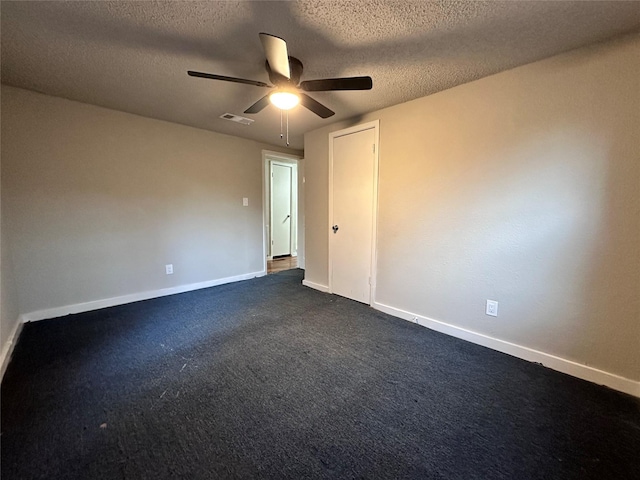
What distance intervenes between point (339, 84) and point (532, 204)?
5.48 feet

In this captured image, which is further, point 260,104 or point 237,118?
point 237,118

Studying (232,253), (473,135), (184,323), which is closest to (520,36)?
(473,135)

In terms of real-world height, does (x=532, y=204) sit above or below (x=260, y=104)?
below

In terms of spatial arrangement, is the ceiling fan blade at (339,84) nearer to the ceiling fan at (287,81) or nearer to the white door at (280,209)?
the ceiling fan at (287,81)

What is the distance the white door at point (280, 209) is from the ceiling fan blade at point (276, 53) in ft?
14.0

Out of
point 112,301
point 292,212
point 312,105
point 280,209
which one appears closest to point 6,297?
point 112,301

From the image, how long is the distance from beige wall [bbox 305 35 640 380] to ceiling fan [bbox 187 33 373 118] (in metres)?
1.10

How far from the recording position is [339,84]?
1.73 meters

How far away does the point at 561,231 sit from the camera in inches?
73.9

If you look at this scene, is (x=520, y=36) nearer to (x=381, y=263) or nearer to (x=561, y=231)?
(x=561, y=231)

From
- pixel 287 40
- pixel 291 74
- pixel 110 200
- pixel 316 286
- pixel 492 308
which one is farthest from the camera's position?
pixel 316 286

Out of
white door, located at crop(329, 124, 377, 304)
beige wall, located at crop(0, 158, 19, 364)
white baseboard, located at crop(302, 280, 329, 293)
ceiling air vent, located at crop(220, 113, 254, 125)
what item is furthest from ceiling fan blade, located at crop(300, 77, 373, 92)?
beige wall, located at crop(0, 158, 19, 364)

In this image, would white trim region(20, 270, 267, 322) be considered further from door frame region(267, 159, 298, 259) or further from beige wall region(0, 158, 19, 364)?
door frame region(267, 159, 298, 259)

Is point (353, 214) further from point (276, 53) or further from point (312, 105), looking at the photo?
point (276, 53)
